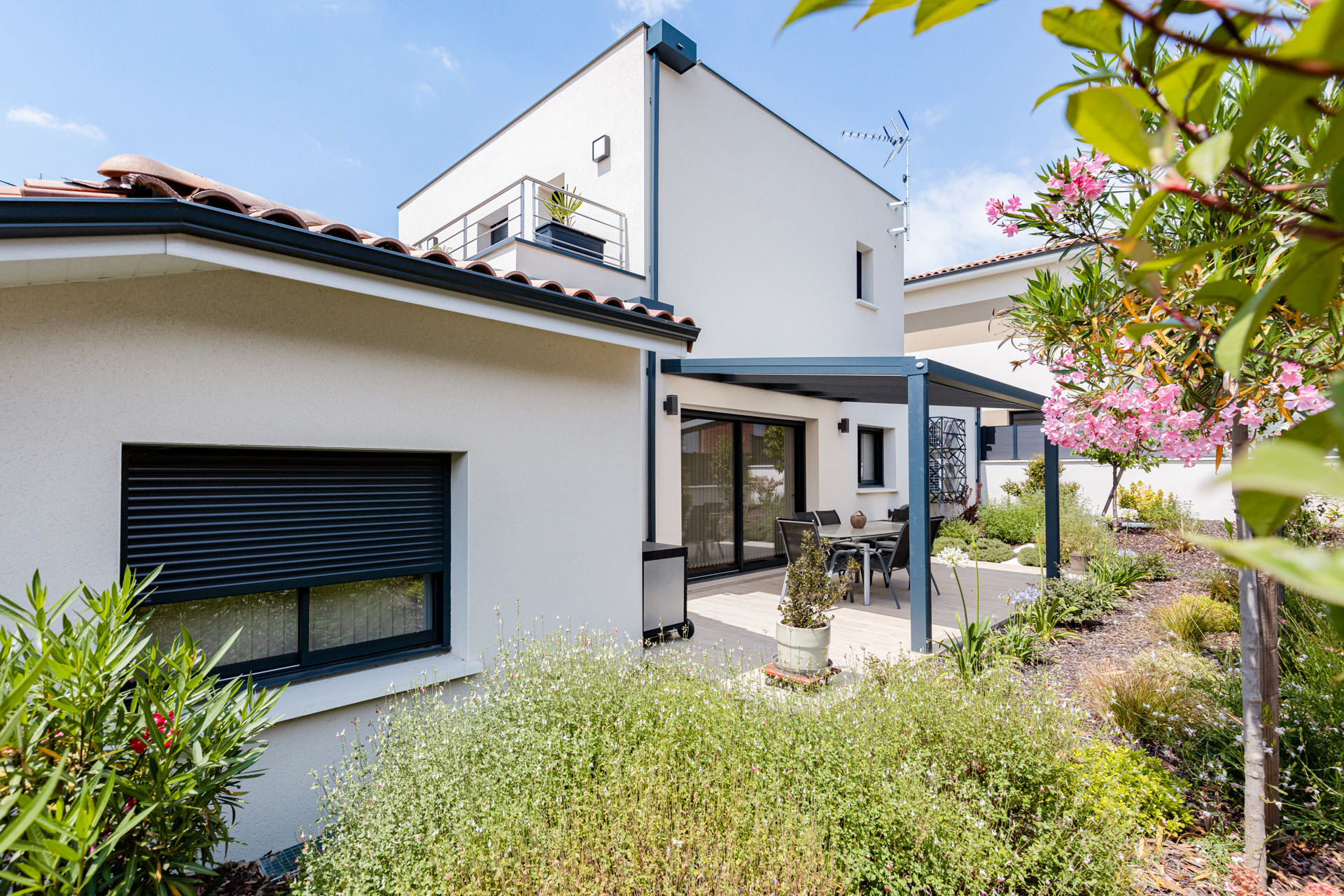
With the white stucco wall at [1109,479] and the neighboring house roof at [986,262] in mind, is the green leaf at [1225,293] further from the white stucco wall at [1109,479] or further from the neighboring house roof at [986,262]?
the neighboring house roof at [986,262]

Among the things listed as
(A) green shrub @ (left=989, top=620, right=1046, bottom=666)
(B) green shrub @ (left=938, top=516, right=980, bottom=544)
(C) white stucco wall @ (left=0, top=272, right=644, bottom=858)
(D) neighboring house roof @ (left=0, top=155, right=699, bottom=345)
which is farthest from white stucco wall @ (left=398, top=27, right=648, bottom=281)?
(B) green shrub @ (left=938, top=516, right=980, bottom=544)

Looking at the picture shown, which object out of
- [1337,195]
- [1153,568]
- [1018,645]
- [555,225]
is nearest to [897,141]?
[555,225]

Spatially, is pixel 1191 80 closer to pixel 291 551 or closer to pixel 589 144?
pixel 291 551

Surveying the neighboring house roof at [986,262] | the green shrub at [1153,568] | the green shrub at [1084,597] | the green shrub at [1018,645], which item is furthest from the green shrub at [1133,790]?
the neighboring house roof at [986,262]

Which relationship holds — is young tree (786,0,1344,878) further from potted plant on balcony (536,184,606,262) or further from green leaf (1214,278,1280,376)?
potted plant on balcony (536,184,606,262)

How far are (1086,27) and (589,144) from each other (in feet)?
32.0

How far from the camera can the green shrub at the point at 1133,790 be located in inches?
126

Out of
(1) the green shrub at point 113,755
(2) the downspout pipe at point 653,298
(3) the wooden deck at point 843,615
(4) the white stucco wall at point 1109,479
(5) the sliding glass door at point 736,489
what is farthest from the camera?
(4) the white stucco wall at point 1109,479

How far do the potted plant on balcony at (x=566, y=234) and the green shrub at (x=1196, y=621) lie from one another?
694 centimetres

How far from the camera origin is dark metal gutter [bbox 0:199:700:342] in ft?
8.66

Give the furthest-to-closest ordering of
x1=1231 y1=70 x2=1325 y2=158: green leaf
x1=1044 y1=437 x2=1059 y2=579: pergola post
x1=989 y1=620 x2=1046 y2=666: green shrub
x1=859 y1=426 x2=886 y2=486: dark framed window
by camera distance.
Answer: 1. x1=859 y1=426 x2=886 y2=486: dark framed window
2. x1=1044 y1=437 x2=1059 y2=579: pergola post
3. x1=989 y1=620 x2=1046 y2=666: green shrub
4. x1=1231 y1=70 x2=1325 y2=158: green leaf

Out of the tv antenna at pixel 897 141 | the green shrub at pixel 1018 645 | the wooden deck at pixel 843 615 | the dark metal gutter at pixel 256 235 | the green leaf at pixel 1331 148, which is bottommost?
the wooden deck at pixel 843 615

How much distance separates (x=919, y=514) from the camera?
6137 millimetres

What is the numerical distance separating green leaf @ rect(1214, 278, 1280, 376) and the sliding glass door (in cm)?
840
